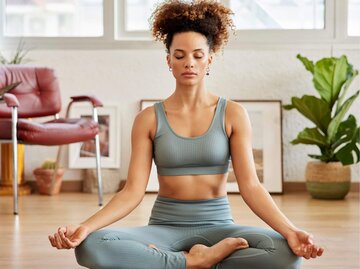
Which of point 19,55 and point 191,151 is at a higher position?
point 19,55

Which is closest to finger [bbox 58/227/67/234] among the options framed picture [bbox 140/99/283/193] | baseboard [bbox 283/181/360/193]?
framed picture [bbox 140/99/283/193]

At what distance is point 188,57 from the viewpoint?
2441 mm

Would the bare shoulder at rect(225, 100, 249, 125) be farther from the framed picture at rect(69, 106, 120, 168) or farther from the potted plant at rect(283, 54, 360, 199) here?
the framed picture at rect(69, 106, 120, 168)

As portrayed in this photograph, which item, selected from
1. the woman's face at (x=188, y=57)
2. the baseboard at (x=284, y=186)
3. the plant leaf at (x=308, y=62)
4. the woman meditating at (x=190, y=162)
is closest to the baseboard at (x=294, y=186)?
the baseboard at (x=284, y=186)

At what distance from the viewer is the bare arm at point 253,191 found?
221cm

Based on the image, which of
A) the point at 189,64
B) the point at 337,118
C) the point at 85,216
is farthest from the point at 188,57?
the point at 337,118

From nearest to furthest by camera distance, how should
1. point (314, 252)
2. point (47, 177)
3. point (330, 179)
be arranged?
point (314, 252)
point (330, 179)
point (47, 177)

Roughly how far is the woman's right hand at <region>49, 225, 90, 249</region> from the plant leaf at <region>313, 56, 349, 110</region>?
309 centimetres

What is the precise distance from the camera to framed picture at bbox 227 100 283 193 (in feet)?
17.7

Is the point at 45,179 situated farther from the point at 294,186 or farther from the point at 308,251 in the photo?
the point at 308,251

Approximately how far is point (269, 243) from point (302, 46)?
3449mm

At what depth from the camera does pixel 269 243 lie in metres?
2.26

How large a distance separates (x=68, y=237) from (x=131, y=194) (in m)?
0.29

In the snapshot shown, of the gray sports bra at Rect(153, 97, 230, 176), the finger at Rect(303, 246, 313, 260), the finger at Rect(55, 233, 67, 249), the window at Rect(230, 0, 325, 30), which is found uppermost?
the window at Rect(230, 0, 325, 30)
